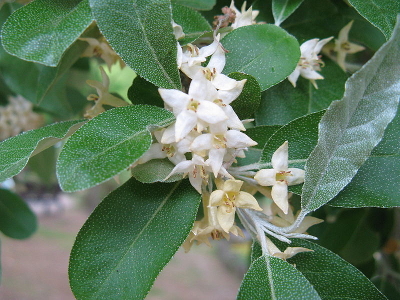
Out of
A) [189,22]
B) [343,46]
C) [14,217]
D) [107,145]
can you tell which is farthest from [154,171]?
[14,217]

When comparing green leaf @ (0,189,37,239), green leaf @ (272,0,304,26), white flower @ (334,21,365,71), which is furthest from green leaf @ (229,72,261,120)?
green leaf @ (0,189,37,239)

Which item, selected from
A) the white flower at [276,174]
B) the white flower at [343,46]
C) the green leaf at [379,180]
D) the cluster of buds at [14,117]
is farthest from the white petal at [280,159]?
the cluster of buds at [14,117]

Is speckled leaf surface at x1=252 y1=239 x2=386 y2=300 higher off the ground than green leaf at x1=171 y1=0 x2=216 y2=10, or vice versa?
green leaf at x1=171 y1=0 x2=216 y2=10

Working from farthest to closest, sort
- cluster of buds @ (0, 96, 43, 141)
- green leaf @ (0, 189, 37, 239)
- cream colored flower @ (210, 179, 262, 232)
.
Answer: cluster of buds @ (0, 96, 43, 141) < green leaf @ (0, 189, 37, 239) < cream colored flower @ (210, 179, 262, 232)

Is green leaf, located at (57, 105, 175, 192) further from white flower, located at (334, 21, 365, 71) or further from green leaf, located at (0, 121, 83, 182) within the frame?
white flower, located at (334, 21, 365, 71)

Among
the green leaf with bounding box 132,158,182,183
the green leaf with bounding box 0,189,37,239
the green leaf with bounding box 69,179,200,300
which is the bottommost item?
the green leaf with bounding box 0,189,37,239

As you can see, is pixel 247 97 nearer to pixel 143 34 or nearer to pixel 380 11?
pixel 143 34

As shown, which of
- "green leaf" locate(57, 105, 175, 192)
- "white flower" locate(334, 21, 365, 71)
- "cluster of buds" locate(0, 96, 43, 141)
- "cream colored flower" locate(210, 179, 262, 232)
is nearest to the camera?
"green leaf" locate(57, 105, 175, 192)
